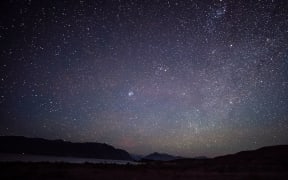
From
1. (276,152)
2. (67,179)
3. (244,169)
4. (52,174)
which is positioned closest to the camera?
(67,179)

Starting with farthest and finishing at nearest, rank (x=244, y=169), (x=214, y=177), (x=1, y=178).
Result: 1. (x=244, y=169)
2. (x=214, y=177)
3. (x=1, y=178)

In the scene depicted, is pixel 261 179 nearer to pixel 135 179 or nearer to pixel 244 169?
pixel 244 169

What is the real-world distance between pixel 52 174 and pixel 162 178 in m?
9.88

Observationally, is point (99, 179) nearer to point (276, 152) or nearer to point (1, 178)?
point (1, 178)

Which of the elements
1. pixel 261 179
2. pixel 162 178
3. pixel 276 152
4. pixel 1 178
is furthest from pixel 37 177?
pixel 276 152

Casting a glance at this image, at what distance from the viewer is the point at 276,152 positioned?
126 ft

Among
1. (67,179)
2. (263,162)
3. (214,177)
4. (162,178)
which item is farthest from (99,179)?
(263,162)

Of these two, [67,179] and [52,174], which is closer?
[67,179]

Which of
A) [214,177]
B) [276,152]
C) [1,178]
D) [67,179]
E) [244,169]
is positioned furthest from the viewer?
[276,152]

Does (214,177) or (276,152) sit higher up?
(276,152)

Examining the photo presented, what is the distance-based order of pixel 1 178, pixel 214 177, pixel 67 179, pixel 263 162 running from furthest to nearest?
pixel 263 162, pixel 214 177, pixel 67 179, pixel 1 178

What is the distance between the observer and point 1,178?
1864cm

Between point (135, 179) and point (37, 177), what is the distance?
26.7 ft

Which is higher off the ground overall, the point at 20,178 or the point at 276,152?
the point at 276,152
